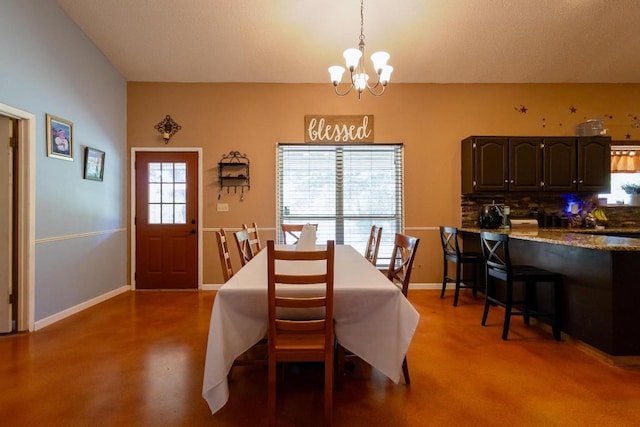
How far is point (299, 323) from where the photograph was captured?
1556 mm

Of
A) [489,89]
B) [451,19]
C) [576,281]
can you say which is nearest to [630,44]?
[489,89]

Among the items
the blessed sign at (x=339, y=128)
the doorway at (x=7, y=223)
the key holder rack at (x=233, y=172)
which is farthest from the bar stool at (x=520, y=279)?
the doorway at (x=7, y=223)

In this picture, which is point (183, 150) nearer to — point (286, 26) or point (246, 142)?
point (246, 142)

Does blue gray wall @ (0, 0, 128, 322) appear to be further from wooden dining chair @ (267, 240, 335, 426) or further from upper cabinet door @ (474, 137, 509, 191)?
upper cabinet door @ (474, 137, 509, 191)

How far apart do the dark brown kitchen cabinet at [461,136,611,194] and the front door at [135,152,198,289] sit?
409 centimetres

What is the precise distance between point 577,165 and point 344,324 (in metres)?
4.39

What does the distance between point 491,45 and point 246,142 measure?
343cm

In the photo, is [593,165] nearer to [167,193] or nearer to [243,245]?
[243,245]

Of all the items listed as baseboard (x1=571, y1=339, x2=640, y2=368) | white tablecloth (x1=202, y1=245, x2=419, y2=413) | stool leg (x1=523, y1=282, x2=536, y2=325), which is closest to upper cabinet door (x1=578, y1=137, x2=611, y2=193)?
stool leg (x1=523, y1=282, x2=536, y2=325)

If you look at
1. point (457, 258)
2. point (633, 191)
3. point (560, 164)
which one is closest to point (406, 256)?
point (457, 258)

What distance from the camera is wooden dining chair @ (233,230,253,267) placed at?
95.4 inches

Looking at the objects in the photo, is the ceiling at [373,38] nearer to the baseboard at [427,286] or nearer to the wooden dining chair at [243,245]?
the wooden dining chair at [243,245]

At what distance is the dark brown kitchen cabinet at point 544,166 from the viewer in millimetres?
4230

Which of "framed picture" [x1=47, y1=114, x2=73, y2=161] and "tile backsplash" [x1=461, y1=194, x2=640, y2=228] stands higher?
"framed picture" [x1=47, y1=114, x2=73, y2=161]
